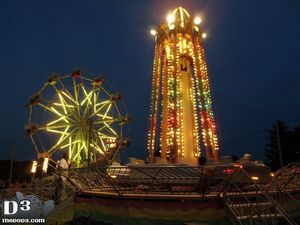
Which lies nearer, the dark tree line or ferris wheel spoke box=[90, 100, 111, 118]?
ferris wheel spoke box=[90, 100, 111, 118]

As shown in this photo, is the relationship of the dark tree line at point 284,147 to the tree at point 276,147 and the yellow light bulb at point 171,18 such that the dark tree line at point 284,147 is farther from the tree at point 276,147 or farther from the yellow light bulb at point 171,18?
the yellow light bulb at point 171,18

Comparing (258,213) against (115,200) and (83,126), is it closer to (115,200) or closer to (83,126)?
(115,200)

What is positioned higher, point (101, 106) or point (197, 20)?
point (197, 20)

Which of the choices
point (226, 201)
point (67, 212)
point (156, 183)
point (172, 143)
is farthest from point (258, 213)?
point (172, 143)

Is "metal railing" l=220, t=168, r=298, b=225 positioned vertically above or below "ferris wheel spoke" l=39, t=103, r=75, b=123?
below

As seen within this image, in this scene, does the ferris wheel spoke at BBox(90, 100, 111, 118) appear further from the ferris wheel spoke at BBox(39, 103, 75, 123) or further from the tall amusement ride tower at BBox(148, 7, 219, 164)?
the tall amusement ride tower at BBox(148, 7, 219, 164)

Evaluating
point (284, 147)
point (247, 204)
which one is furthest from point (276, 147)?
point (247, 204)

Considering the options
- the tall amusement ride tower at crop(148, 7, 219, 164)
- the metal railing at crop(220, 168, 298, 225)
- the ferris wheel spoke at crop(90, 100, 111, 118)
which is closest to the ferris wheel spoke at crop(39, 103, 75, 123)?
the ferris wheel spoke at crop(90, 100, 111, 118)

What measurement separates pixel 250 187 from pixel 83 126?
57.2 ft

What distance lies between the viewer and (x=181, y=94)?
15562mm

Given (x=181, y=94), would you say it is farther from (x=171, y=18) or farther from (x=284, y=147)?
(x=284, y=147)

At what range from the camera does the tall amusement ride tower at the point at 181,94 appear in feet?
48.9

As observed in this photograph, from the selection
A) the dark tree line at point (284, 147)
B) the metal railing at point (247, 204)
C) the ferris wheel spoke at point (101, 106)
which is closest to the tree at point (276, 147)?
the dark tree line at point (284, 147)

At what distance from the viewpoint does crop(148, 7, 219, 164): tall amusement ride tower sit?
48.9 feet
